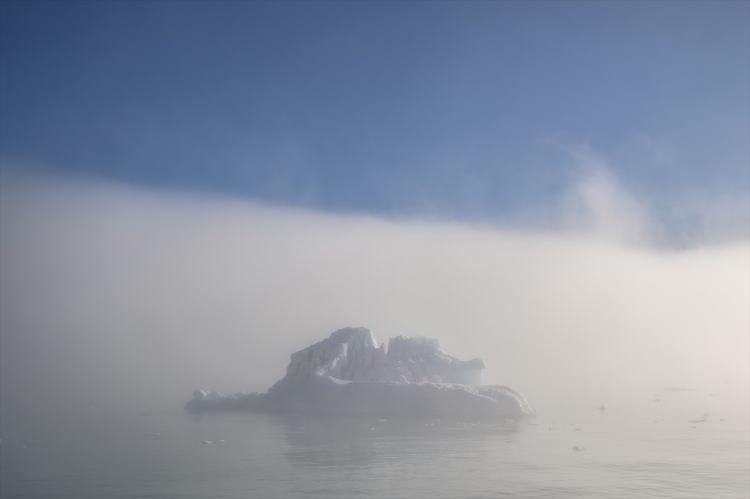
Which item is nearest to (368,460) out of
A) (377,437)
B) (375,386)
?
(377,437)

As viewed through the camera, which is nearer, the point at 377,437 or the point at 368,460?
the point at 368,460

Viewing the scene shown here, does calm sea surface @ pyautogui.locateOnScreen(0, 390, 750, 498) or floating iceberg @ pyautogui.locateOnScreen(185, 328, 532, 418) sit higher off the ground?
floating iceberg @ pyautogui.locateOnScreen(185, 328, 532, 418)

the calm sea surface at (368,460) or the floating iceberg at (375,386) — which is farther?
the floating iceberg at (375,386)

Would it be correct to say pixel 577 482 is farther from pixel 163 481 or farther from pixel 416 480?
pixel 163 481

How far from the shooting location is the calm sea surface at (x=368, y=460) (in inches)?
565

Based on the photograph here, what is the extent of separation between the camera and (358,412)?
113 feet

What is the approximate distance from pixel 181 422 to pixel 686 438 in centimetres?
2350

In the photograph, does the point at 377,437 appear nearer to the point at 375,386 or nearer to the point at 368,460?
the point at 368,460

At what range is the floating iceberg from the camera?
3300cm

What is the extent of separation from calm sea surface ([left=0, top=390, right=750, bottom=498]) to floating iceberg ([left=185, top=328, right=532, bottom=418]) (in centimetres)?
198

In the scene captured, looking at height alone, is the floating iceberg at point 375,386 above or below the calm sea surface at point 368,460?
above

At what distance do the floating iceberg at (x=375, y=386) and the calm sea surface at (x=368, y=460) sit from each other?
6.48 ft

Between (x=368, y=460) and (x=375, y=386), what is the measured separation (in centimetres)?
1579

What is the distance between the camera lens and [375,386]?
3412 centimetres
